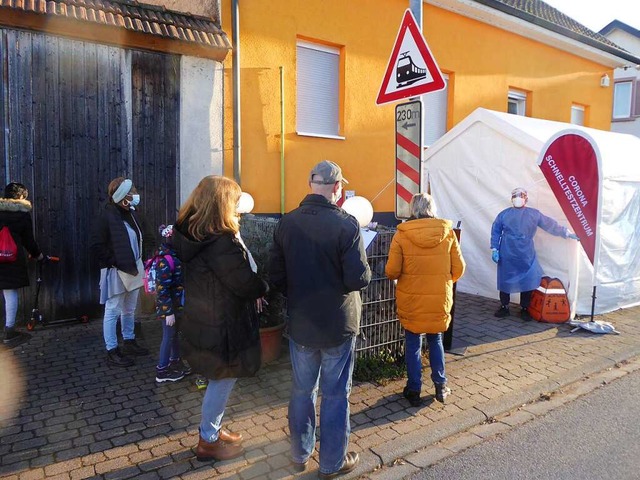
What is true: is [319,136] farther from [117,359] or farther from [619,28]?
[619,28]

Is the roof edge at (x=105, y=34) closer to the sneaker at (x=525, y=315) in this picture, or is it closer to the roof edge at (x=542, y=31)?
the roof edge at (x=542, y=31)

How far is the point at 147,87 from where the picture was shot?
623cm

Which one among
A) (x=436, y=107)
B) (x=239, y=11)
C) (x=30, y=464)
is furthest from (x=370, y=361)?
(x=436, y=107)

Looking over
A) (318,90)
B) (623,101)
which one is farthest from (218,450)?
(623,101)

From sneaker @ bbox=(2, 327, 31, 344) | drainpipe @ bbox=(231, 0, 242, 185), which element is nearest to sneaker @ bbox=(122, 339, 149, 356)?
sneaker @ bbox=(2, 327, 31, 344)

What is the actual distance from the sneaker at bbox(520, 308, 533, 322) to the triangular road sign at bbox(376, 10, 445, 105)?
12.6 ft

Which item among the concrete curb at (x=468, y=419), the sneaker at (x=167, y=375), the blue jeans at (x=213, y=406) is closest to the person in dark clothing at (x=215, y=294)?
the blue jeans at (x=213, y=406)

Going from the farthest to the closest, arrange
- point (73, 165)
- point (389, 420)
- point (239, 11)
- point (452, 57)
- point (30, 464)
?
point (452, 57) < point (239, 11) < point (73, 165) < point (389, 420) < point (30, 464)

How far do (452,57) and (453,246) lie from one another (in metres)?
6.92

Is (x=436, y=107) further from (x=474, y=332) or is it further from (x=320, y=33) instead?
(x=474, y=332)

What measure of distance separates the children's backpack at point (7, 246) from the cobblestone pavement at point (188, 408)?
944 mm

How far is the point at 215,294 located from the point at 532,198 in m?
5.64

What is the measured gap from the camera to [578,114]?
13250 millimetres

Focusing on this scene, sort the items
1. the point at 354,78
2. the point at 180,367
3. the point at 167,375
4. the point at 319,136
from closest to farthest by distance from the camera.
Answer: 1. the point at 167,375
2. the point at 180,367
3. the point at 319,136
4. the point at 354,78
